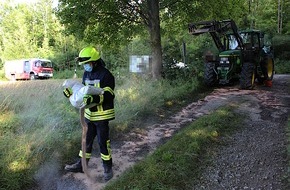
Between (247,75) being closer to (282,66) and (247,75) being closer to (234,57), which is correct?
(234,57)

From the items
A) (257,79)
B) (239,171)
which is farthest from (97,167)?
(257,79)

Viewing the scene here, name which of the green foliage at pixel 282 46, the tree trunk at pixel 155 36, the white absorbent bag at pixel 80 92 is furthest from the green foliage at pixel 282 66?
the white absorbent bag at pixel 80 92

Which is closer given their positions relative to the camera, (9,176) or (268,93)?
(9,176)

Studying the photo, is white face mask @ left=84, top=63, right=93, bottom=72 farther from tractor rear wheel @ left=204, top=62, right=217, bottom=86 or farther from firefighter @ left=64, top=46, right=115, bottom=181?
tractor rear wheel @ left=204, top=62, right=217, bottom=86

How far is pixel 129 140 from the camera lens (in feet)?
21.7

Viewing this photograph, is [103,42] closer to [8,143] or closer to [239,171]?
[8,143]

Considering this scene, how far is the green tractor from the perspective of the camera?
12.0m

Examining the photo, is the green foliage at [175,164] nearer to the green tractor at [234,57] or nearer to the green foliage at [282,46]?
the green tractor at [234,57]

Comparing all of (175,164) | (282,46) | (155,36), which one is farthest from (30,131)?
(282,46)

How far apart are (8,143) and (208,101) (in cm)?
693

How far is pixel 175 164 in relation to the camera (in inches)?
189

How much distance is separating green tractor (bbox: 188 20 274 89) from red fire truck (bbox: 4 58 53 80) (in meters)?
23.3

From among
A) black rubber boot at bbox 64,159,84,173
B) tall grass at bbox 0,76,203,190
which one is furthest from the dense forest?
black rubber boot at bbox 64,159,84,173

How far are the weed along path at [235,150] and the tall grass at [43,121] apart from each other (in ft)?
1.85
